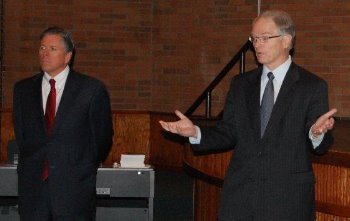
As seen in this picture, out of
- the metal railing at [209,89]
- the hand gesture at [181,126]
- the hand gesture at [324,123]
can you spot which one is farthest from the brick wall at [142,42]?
the hand gesture at [324,123]

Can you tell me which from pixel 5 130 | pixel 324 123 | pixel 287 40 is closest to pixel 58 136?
pixel 287 40

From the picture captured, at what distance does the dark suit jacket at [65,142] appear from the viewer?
425 centimetres

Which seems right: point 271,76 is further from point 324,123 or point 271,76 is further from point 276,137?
point 324,123

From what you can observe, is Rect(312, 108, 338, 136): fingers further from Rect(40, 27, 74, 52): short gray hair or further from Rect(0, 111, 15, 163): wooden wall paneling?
Rect(0, 111, 15, 163): wooden wall paneling

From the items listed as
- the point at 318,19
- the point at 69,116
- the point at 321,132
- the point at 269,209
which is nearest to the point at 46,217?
the point at 69,116

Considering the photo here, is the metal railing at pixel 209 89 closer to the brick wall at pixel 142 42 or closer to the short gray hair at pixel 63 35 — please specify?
the brick wall at pixel 142 42

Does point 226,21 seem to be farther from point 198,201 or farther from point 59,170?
point 59,170

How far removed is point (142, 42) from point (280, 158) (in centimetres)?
689

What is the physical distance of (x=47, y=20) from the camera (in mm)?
9852

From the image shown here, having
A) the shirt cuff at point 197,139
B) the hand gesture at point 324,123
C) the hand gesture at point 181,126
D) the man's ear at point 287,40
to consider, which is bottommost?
the shirt cuff at point 197,139

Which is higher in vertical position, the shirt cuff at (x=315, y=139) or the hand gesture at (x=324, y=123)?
the hand gesture at (x=324, y=123)

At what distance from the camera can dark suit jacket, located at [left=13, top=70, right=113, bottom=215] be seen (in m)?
4.25

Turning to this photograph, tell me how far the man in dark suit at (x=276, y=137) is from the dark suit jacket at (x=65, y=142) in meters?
1.06

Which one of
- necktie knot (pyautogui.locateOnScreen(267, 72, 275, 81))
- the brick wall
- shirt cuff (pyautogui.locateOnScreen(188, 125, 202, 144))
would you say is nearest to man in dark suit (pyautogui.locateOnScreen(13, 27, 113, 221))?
shirt cuff (pyautogui.locateOnScreen(188, 125, 202, 144))
